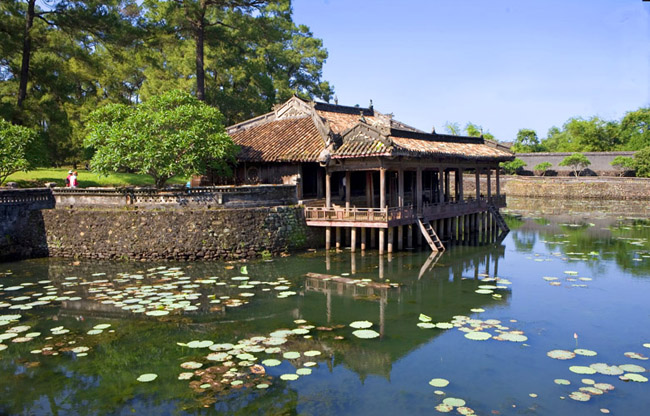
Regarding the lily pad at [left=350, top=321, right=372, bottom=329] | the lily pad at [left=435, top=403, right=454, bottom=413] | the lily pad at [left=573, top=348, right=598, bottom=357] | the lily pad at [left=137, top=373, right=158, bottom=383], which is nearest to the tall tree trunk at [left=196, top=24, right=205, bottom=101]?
the lily pad at [left=350, top=321, right=372, bottom=329]

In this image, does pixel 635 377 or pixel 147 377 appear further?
pixel 147 377

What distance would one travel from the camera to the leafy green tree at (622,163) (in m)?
51.8

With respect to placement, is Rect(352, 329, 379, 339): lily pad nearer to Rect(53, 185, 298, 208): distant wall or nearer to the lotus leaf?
the lotus leaf

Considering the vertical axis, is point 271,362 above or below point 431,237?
below

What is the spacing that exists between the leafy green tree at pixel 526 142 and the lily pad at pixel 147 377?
7017 cm

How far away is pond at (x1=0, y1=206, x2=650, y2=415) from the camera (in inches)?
340

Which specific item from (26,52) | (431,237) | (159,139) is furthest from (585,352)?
(26,52)

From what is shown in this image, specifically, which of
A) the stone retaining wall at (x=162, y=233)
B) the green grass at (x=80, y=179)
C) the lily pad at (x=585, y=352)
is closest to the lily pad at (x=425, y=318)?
the lily pad at (x=585, y=352)

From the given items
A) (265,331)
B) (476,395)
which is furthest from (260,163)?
(476,395)

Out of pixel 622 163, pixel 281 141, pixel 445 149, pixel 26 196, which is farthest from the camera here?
pixel 622 163

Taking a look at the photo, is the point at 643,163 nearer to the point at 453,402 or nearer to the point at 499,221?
the point at 499,221

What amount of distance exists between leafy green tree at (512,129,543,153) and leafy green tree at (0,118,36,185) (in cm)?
6384

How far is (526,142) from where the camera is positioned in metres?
75.8

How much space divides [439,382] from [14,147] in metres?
19.4
